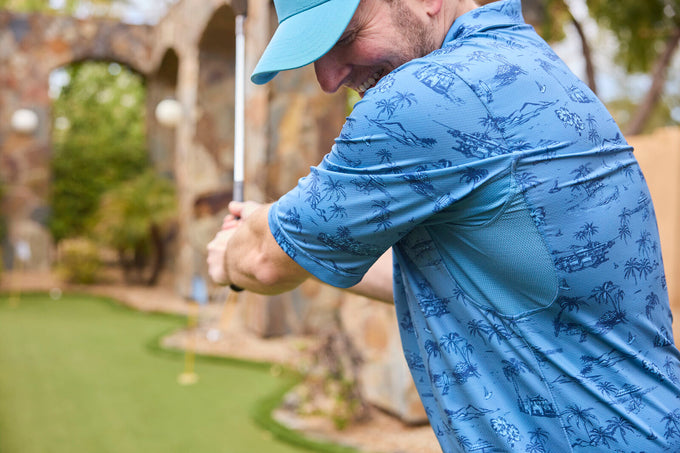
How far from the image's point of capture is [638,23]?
8117mm

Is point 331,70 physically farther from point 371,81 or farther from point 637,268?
point 637,268

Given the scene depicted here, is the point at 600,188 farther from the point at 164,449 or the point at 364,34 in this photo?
the point at 164,449

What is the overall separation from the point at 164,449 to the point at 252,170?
336 centimetres

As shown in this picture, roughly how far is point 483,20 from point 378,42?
0.16 meters

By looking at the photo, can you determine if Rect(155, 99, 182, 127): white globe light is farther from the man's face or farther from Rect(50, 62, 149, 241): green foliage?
the man's face

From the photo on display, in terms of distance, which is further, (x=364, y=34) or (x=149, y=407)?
(x=149, y=407)

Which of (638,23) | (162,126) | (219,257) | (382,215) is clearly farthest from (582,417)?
(162,126)

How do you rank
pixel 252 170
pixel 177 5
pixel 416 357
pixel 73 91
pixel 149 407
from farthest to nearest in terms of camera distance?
1. pixel 73 91
2. pixel 177 5
3. pixel 252 170
4. pixel 149 407
5. pixel 416 357

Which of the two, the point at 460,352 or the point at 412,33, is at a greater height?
the point at 412,33

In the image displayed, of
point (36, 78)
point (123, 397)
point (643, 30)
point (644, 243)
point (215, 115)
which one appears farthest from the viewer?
point (36, 78)

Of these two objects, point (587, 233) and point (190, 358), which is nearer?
point (587, 233)

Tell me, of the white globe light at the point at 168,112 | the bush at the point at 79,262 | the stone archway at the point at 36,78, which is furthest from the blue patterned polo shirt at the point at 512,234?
the stone archway at the point at 36,78

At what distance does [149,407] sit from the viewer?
4484mm

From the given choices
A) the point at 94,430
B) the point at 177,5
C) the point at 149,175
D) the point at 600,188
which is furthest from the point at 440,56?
the point at 149,175
